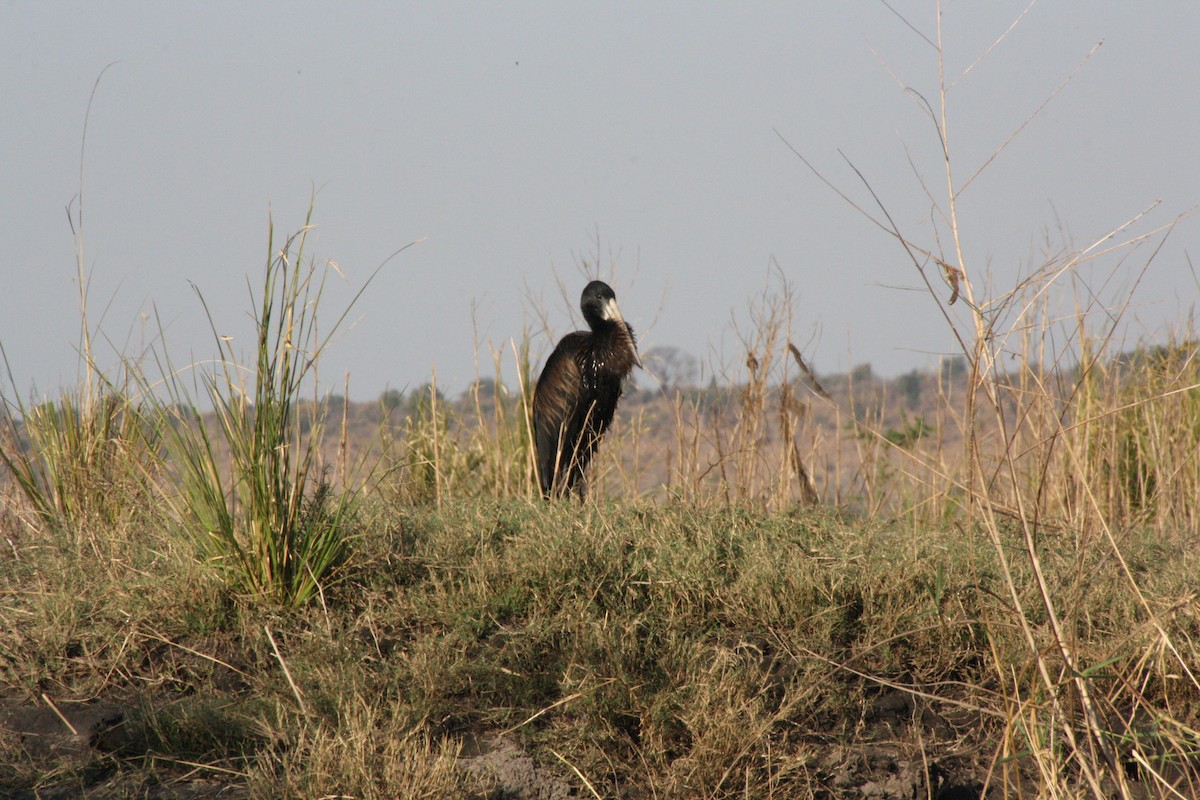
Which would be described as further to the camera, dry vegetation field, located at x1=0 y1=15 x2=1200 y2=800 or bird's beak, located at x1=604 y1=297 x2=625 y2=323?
bird's beak, located at x1=604 y1=297 x2=625 y2=323

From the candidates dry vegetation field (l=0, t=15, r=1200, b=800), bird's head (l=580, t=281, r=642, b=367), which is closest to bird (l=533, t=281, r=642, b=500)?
bird's head (l=580, t=281, r=642, b=367)

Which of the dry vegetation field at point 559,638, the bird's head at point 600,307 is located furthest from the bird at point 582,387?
the dry vegetation field at point 559,638

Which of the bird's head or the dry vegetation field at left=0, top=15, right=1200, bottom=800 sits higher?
the bird's head

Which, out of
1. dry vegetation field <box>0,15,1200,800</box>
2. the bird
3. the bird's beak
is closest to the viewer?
dry vegetation field <box>0,15,1200,800</box>

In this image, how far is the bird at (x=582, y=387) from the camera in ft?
17.9

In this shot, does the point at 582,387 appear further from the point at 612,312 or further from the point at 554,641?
the point at 554,641

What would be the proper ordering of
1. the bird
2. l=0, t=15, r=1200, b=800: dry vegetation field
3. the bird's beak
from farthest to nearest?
the bird's beak → the bird → l=0, t=15, r=1200, b=800: dry vegetation field

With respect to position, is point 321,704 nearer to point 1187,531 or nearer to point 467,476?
point 467,476

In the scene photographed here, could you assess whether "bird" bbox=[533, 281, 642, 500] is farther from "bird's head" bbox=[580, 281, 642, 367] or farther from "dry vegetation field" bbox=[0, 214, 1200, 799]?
"dry vegetation field" bbox=[0, 214, 1200, 799]

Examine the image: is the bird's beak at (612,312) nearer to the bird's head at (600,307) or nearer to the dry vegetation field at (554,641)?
the bird's head at (600,307)

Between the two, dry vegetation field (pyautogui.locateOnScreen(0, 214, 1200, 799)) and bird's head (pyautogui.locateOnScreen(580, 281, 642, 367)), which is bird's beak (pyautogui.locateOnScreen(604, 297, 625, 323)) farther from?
dry vegetation field (pyautogui.locateOnScreen(0, 214, 1200, 799))

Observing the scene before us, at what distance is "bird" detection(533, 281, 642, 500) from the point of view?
5.45m

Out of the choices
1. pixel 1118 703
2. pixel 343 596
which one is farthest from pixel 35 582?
pixel 1118 703

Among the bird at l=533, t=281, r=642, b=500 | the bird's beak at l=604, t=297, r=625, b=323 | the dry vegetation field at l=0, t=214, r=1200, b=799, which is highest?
the bird's beak at l=604, t=297, r=625, b=323
